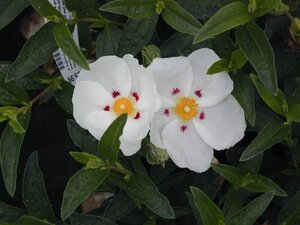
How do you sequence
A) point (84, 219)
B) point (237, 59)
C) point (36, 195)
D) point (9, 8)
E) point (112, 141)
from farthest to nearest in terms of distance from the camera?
point (9, 8)
point (36, 195)
point (84, 219)
point (237, 59)
point (112, 141)

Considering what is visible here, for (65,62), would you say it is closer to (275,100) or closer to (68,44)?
(68,44)

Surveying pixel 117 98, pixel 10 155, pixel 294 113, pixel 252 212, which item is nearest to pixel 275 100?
pixel 294 113

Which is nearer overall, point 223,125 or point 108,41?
point 223,125

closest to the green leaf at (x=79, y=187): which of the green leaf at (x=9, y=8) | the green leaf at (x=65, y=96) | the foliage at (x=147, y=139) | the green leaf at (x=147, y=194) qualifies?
the foliage at (x=147, y=139)

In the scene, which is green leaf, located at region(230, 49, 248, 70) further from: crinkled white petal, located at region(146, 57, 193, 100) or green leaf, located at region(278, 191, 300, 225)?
green leaf, located at region(278, 191, 300, 225)

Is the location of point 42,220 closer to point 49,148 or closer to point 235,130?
point 235,130

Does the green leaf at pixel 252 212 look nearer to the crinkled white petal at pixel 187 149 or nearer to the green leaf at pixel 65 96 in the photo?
the crinkled white petal at pixel 187 149

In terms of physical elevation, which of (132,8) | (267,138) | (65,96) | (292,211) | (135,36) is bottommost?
(292,211)
